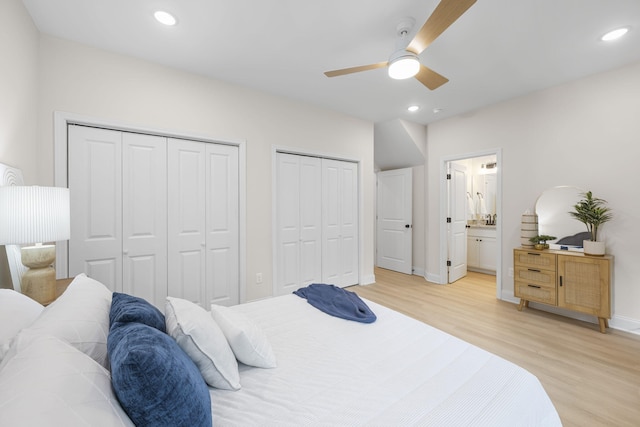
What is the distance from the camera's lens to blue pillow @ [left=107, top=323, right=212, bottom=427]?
705 millimetres

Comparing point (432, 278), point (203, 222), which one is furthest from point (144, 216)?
point (432, 278)

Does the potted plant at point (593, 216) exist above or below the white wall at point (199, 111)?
below

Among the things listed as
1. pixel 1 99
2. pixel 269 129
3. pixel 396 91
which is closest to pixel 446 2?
pixel 396 91

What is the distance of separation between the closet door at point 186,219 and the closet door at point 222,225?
65mm

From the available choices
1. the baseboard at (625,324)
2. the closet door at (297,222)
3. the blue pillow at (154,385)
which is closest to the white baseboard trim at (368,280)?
the closet door at (297,222)

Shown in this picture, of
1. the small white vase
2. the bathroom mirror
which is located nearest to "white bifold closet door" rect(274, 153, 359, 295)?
the bathroom mirror

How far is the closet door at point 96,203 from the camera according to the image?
8.07 ft

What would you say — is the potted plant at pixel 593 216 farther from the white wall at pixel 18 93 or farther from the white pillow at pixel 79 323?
the white wall at pixel 18 93

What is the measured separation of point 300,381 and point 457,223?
173 inches

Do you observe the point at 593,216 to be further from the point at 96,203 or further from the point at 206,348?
the point at 96,203

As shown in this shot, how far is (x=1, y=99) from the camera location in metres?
1.64

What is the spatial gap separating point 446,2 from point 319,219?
2.91m

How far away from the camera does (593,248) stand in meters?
2.88

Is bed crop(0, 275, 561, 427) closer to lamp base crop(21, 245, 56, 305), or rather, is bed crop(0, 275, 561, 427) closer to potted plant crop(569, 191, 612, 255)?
lamp base crop(21, 245, 56, 305)
